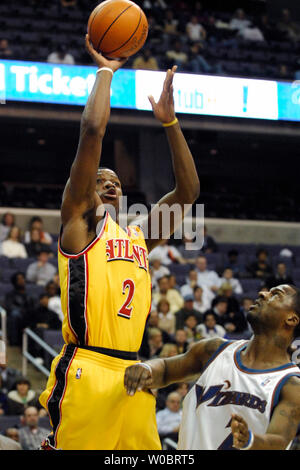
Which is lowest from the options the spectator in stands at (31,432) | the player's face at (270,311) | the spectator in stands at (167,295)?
the spectator in stands at (31,432)

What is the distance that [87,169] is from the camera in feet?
12.2

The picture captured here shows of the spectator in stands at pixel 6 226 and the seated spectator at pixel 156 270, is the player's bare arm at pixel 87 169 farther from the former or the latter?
the spectator in stands at pixel 6 226

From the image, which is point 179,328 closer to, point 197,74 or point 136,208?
point 136,208

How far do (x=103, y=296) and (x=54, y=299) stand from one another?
6.90 m

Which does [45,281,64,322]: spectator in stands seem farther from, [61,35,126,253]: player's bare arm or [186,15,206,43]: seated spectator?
[186,15,206,43]: seated spectator

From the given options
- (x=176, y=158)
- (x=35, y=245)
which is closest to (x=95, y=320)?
(x=176, y=158)

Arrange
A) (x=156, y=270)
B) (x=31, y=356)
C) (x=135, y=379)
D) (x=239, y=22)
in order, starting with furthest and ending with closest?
(x=239, y=22), (x=156, y=270), (x=31, y=356), (x=135, y=379)

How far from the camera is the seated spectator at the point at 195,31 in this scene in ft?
58.0

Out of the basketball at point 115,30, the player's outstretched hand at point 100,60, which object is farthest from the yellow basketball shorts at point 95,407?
the basketball at point 115,30

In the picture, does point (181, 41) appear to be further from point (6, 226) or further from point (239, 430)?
point (239, 430)

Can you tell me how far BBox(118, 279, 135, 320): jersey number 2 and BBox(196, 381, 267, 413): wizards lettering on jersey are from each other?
0.48 meters

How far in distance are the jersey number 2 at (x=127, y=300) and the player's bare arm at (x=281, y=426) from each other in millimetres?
827

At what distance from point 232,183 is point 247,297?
10240 millimetres

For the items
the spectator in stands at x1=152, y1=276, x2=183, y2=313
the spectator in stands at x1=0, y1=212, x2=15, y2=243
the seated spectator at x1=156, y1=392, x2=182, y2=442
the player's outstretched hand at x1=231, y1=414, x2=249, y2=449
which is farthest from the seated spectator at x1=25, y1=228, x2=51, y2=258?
the player's outstretched hand at x1=231, y1=414, x2=249, y2=449
